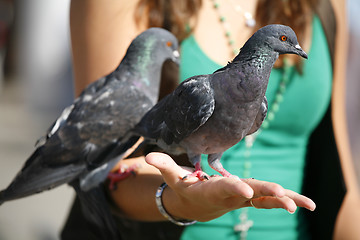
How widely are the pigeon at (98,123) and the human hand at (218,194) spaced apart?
0.19 metres

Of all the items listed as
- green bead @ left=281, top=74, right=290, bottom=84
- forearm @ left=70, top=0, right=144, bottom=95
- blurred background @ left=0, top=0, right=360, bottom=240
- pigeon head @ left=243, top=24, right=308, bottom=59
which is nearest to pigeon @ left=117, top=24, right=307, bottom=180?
pigeon head @ left=243, top=24, right=308, bottom=59

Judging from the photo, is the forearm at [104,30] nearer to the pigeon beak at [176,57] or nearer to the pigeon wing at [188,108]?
the pigeon beak at [176,57]

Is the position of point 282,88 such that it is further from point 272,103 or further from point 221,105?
point 221,105

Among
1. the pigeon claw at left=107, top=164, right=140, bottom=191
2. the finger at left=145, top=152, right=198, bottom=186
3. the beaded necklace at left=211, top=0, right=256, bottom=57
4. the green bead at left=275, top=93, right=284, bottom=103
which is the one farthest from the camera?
the pigeon claw at left=107, top=164, right=140, bottom=191

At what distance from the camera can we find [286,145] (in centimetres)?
150

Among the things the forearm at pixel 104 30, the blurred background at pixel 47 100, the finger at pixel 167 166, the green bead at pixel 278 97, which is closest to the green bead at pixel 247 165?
the green bead at pixel 278 97

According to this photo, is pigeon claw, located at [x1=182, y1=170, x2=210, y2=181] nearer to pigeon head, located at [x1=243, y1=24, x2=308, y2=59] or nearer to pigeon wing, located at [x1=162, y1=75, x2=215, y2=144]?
pigeon wing, located at [x1=162, y1=75, x2=215, y2=144]

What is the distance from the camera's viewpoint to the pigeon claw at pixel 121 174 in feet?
4.12

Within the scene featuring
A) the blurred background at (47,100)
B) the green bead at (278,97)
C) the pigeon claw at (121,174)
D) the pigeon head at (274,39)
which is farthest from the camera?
the blurred background at (47,100)

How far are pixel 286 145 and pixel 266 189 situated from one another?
0.78 meters

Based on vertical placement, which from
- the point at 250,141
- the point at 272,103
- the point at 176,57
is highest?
the point at 176,57

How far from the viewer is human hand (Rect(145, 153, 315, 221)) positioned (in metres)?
0.75

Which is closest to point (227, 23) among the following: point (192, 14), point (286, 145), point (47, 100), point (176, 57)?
point (176, 57)

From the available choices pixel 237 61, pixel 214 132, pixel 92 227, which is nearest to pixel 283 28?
pixel 237 61
